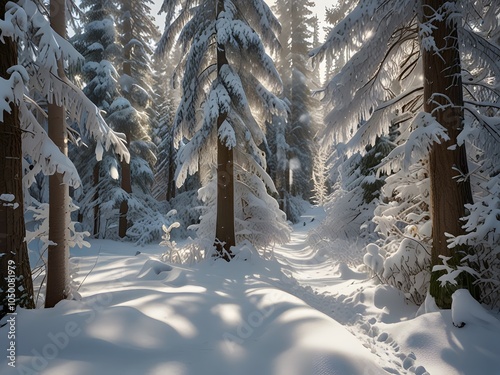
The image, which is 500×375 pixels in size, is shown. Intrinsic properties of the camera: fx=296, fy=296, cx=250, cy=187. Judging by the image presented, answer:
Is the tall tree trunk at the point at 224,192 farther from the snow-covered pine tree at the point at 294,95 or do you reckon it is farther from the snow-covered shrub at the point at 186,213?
the snow-covered pine tree at the point at 294,95

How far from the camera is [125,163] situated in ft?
51.1

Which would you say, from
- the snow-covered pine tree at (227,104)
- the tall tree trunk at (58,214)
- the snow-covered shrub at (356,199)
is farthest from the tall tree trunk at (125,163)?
the tall tree trunk at (58,214)

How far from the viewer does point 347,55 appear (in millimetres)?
5852

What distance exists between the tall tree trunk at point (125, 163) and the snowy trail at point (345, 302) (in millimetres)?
9278

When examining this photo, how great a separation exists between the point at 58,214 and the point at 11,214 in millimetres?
708

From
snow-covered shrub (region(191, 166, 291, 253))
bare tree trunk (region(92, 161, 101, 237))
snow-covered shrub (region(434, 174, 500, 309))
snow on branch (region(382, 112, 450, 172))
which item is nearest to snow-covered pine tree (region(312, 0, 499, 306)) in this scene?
snow on branch (region(382, 112, 450, 172))

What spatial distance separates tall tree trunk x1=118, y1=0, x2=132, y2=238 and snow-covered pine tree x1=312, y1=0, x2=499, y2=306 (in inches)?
Result: 487

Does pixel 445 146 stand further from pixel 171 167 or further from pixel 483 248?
pixel 171 167

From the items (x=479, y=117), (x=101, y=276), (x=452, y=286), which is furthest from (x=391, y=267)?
(x=101, y=276)

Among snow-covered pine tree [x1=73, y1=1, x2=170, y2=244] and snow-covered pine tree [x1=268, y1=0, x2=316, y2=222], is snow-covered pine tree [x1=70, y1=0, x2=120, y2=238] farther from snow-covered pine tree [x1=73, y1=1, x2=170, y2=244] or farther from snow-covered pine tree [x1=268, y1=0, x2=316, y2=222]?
snow-covered pine tree [x1=268, y1=0, x2=316, y2=222]

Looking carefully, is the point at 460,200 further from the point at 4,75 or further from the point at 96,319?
the point at 4,75

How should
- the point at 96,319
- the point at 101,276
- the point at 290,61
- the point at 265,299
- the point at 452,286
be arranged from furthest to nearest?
the point at 290,61 < the point at 101,276 < the point at 265,299 < the point at 452,286 < the point at 96,319

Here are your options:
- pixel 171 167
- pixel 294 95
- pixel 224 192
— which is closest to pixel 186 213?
pixel 171 167

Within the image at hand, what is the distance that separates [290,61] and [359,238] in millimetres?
17607
